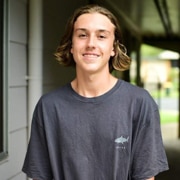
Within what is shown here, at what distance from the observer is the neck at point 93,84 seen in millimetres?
1538

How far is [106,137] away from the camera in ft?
4.92

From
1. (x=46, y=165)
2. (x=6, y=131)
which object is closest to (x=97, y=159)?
(x=46, y=165)

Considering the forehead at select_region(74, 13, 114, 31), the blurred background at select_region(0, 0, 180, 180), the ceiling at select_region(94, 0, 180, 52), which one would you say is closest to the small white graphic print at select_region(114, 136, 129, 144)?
the forehead at select_region(74, 13, 114, 31)

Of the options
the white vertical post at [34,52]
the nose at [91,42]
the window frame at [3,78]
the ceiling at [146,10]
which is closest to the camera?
the nose at [91,42]

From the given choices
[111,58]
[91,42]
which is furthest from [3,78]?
[91,42]

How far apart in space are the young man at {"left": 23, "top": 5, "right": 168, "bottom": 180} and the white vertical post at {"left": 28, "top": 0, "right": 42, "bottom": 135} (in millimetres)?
1111

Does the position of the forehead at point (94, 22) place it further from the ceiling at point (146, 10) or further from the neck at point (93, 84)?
the ceiling at point (146, 10)

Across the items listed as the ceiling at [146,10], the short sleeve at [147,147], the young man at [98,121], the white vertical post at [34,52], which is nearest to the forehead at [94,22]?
the young man at [98,121]

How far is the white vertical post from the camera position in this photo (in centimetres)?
267

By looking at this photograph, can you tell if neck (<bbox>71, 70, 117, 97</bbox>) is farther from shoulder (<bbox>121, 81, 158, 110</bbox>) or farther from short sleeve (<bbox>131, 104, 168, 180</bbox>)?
short sleeve (<bbox>131, 104, 168, 180</bbox>)

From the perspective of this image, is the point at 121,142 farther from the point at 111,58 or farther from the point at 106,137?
the point at 111,58

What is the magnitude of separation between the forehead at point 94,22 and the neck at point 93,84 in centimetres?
19

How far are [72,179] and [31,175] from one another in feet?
0.63

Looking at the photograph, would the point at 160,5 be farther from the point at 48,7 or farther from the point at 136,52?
the point at 136,52
